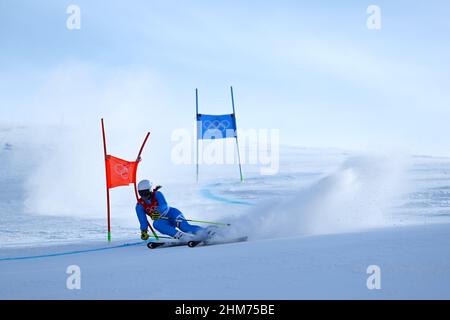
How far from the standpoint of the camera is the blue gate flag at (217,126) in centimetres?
1981

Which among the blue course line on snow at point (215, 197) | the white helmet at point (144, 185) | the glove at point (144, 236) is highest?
the white helmet at point (144, 185)

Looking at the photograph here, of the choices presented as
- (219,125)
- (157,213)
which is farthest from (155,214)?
(219,125)

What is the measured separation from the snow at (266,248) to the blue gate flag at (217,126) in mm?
5305

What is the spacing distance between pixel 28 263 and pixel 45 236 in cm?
335

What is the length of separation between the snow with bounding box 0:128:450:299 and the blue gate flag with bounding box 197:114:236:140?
5305mm

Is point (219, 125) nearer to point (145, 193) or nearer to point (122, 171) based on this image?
point (122, 171)

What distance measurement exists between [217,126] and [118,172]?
12.3m

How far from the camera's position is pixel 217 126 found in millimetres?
20234

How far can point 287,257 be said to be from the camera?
4.56 meters

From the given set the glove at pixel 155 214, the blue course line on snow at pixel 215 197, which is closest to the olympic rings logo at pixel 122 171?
the glove at pixel 155 214

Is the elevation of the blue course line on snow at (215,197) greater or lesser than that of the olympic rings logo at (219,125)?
lesser

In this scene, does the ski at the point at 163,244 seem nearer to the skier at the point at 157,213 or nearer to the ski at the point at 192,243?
the ski at the point at 192,243
